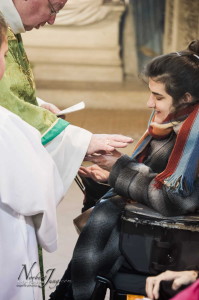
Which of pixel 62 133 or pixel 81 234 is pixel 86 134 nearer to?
pixel 62 133

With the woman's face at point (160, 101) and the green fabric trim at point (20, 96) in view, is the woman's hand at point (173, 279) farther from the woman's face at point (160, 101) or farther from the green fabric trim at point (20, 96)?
the green fabric trim at point (20, 96)

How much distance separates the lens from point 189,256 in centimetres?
294

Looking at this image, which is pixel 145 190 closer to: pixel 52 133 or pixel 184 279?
pixel 52 133

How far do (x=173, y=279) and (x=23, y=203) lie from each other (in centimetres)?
58

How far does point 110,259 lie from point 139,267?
177 mm

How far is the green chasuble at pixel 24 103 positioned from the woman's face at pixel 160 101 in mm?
402

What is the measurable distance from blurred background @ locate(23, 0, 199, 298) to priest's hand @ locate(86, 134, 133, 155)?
609cm

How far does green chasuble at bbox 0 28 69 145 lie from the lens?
10.6ft

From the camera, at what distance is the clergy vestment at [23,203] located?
261 cm

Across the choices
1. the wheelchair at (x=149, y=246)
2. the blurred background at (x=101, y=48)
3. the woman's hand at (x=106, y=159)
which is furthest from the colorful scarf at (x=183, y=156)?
the blurred background at (x=101, y=48)

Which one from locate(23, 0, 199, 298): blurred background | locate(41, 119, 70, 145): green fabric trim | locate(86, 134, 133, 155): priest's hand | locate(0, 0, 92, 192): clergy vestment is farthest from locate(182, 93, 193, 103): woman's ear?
A: locate(23, 0, 199, 298): blurred background

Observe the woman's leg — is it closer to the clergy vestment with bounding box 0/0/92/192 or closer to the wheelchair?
the wheelchair

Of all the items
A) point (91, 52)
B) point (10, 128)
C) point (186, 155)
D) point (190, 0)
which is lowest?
point (91, 52)

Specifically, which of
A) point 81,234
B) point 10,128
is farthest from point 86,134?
point 10,128
